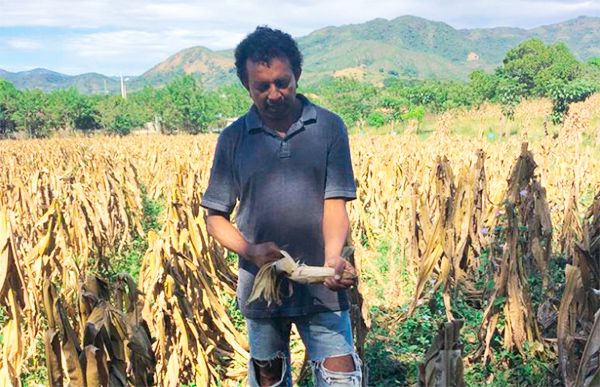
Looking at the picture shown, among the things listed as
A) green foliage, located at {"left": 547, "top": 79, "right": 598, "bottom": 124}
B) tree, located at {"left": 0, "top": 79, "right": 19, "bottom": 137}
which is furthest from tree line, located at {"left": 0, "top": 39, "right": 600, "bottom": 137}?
green foliage, located at {"left": 547, "top": 79, "right": 598, "bottom": 124}

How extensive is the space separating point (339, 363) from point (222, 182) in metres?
0.83

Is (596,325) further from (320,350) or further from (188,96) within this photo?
(188,96)

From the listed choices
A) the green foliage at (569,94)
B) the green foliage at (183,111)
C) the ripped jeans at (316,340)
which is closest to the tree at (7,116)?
the green foliage at (183,111)

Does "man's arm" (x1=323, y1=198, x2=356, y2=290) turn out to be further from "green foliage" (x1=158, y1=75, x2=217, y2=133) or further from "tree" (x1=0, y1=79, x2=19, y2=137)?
"green foliage" (x1=158, y1=75, x2=217, y2=133)

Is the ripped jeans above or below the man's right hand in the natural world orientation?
below

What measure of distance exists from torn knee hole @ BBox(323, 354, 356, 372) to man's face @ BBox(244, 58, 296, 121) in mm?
958

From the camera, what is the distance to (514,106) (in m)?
36.5

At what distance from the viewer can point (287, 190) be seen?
2080 millimetres

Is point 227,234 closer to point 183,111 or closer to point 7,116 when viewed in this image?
point 7,116

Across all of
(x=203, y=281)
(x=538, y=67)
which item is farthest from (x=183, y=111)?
(x=203, y=281)

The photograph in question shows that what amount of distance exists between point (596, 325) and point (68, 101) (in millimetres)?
49874

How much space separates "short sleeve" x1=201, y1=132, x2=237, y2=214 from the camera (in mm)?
2178

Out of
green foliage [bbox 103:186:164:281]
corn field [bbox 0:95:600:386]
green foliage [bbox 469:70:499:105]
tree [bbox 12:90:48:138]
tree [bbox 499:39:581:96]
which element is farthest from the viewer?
tree [bbox 12:90:48:138]

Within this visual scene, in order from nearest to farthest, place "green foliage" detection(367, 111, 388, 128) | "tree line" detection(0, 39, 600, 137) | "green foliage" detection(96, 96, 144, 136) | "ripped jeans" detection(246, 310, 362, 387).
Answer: "ripped jeans" detection(246, 310, 362, 387)
"tree line" detection(0, 39, 600, 137)
"green foliage" detection(367, 111, 388, 128)
"green foliage" detection(96, 96, 144, 136)
